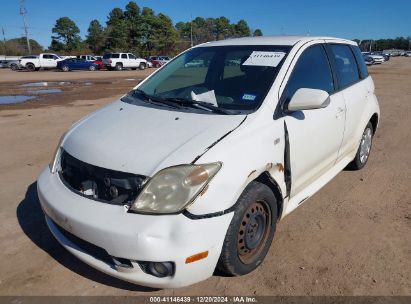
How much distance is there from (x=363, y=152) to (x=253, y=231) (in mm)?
2952

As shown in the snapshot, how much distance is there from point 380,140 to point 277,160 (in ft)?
15.4

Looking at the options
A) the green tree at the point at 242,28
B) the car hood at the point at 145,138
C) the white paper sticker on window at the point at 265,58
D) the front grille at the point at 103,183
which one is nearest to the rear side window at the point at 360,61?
the white paper sticker on window at the point at 265,58

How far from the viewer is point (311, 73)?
139 inches

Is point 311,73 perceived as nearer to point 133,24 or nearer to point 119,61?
point 119,61

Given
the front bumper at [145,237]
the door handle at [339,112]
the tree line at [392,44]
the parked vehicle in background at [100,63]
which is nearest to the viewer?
the front bumper at [145,237]

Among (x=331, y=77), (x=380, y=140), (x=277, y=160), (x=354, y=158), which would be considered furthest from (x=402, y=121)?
(x=277, y=160)

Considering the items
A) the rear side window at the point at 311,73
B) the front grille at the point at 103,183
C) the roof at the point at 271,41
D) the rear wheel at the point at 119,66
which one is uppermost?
the roof at the point at 271,41

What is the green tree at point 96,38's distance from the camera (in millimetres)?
78812

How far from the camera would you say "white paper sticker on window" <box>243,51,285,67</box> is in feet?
10.8

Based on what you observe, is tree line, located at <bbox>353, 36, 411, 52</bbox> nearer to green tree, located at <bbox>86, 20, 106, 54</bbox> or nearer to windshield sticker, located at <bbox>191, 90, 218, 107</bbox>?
green tree, located at <bbox>86, 20, 106, 54</bbox>

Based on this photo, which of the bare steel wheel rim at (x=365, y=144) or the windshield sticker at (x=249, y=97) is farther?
the bare steel wheel rim at (x=365, y=144)

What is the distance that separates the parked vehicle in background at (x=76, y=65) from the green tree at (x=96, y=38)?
4124 centimetres

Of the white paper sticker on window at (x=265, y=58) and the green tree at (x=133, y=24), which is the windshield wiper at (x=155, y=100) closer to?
the white paper sticker on window at (x=265, y=58)

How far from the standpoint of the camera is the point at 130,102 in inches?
138
